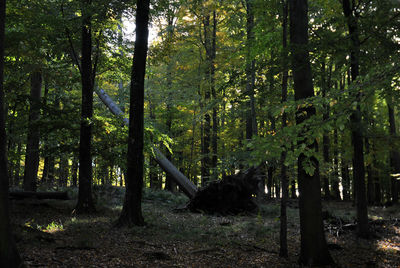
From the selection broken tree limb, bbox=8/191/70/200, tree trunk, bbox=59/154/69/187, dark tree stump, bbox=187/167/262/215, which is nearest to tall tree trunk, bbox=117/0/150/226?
dark tree stump, bbox=187/167/262/215

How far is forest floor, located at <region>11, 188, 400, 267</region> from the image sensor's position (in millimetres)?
6113

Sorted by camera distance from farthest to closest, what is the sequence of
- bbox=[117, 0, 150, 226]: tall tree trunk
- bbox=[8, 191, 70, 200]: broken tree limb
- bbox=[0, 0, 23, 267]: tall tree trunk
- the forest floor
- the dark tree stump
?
the dark tree stump
bbox=[8, 191, 70, 200]: broken tree limb
bbox=[117, 0, 150, 226]: tall tree trunk
the forest floor
bbox=[0, 0, 23, 267]: tall tree trunk

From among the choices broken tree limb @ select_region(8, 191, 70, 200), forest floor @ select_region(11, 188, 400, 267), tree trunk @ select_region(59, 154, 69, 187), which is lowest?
forest floor @ select_region(11, 188, 400, 267)

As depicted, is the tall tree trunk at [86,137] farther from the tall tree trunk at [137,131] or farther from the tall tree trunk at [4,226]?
the tall tree trunk at [4,226]

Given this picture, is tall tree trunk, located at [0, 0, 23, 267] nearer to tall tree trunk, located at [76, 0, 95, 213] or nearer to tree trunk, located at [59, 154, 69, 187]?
tall tree trunk, located at [76, 0, 95, 213]

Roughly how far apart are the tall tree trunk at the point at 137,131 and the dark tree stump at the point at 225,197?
4.88 meters

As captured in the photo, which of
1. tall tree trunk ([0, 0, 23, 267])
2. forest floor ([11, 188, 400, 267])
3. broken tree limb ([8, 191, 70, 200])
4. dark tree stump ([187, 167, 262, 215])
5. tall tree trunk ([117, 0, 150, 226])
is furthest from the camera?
dark tree stump ([187, 167, 262, 215])

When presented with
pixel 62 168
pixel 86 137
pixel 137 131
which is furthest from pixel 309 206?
pixel 62 168

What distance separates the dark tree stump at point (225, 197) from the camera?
529 inches

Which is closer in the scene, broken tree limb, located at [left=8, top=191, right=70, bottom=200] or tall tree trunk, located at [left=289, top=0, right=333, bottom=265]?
tall tree trunk, located at [left=289, top=0, right=333, bottom=265]

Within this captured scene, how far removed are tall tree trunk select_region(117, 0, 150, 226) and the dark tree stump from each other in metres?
4.88

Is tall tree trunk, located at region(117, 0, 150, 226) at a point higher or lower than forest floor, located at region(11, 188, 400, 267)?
higher

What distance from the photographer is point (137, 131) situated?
910cm

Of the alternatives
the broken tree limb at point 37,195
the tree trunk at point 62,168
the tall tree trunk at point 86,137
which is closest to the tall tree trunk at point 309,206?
the tall tree trunk at point 86,137
